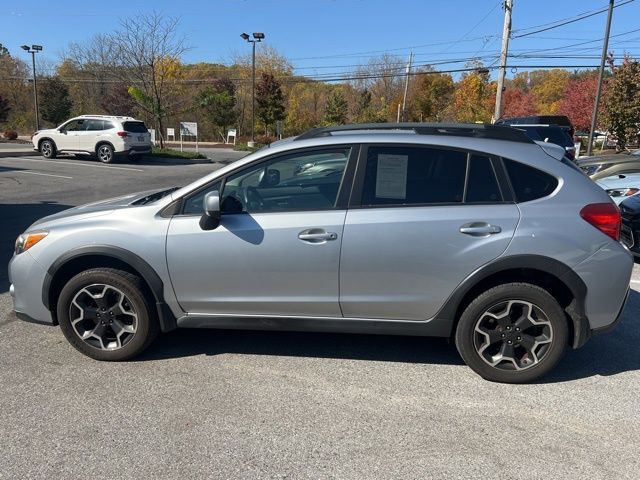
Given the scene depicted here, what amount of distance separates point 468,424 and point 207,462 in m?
1.55

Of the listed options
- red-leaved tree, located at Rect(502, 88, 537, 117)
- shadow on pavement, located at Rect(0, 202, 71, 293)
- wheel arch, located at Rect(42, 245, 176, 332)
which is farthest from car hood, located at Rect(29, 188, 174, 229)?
red-leaved tree, located at Rect(502, 88, 537, 117)

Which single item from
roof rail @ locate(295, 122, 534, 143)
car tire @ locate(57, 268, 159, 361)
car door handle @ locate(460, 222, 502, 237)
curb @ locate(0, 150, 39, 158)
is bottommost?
car tire @ locate(57, 268, 159, 361)

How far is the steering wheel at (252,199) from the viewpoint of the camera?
367cm

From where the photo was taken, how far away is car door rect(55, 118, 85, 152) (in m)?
20.8

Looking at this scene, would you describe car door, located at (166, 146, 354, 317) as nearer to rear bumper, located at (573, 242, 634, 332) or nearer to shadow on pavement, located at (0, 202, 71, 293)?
rear bumper, located at (573, 242, 634, 332)

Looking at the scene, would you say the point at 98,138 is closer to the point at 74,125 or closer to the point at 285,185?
the point at 74,125

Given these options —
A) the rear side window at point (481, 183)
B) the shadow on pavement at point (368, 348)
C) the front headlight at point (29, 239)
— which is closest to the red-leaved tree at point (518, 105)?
the shadow on pavement at point (368, 348)

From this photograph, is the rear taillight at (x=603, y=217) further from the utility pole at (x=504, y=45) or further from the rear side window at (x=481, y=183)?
the utility pole at (x=504, y=45)

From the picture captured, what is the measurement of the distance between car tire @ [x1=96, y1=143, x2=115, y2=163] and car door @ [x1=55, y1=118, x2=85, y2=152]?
3.40 ft

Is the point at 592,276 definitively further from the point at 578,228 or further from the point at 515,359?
the point at 515,359

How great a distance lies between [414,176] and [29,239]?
2.88 metres

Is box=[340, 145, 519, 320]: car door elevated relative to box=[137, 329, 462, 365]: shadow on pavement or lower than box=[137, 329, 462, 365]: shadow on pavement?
elevated

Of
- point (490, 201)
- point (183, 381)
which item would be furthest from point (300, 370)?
point (490, 201)

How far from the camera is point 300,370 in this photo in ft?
12.3
